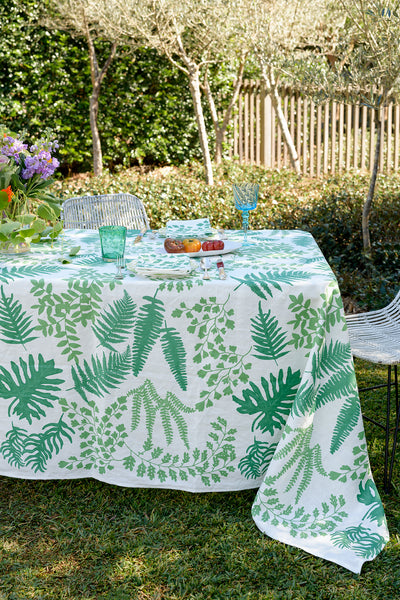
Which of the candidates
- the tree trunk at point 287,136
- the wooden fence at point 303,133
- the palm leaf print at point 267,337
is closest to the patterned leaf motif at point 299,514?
the palm leaf print at point 267,337

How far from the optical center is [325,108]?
870cm

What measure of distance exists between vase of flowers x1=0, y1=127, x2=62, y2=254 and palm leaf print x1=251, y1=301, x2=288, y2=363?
3.08ft

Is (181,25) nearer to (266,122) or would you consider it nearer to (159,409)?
(266,122)

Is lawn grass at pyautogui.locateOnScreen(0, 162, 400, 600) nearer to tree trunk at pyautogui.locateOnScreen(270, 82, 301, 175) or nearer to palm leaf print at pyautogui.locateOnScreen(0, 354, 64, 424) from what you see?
palm leaf print at pyautogui.locateOnScreen(0, 354, 64, 424)

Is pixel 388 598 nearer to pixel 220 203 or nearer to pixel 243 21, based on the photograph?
pixel 220 203

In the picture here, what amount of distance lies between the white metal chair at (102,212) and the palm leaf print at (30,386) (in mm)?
1488

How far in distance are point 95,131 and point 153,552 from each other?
6.31 metres

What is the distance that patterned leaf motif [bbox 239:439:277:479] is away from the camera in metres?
2.27

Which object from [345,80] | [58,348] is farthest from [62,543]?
[345,80]

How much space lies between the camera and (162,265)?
2342mm

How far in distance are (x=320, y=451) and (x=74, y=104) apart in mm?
6898

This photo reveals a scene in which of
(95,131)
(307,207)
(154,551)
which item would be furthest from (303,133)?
(154,551)

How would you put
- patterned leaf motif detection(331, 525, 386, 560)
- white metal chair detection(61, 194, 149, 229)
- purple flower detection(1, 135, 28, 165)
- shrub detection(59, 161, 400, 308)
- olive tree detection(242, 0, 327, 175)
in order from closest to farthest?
patterned leaf motif detection(331, 525, 386, 560)
purple flower detection(1, 135, 28, 165)
white metal chair detection(61, 194, 149, 229)
shrub detection(59, 161, 400, 308)
olive tree detection(242, 0, 327, 175)

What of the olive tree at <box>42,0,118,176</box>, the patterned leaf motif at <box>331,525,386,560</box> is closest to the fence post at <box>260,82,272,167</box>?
the olive tree at <box>42,0,118,176</box>
